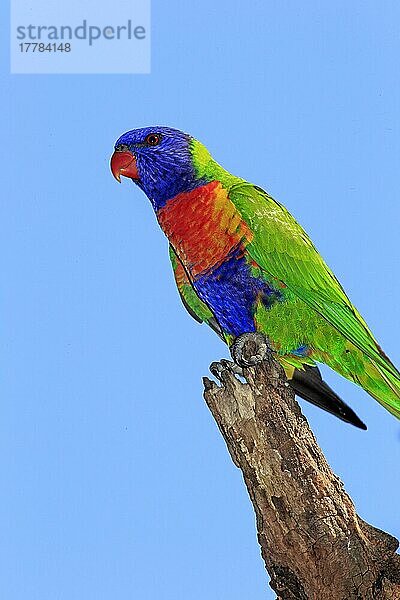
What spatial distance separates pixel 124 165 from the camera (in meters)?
3.10

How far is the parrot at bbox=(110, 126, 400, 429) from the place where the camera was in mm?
2713

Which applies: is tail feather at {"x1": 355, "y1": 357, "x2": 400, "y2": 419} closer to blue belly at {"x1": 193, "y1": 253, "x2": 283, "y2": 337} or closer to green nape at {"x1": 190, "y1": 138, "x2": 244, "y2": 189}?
blue belly at {"x1": 193, "y1": 253, "x2": 283, "y2": 337}

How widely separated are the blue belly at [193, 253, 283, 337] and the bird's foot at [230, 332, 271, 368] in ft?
0.30

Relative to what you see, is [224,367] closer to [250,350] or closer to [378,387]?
[250,350]

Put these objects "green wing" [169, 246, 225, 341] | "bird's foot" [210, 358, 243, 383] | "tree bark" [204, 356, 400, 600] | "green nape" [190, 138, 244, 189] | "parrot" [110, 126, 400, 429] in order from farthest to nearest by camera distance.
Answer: "green wing" [169, 246, 225, 341], "green nape" [190, 138, 244, 189], "parrot" [110, 126, 400, 429], "bird's foot" [210, 358, 243, 383], "tree bark" [204, 356, 400, 600]

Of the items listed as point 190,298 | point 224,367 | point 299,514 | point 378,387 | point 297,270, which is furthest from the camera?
point 190,298

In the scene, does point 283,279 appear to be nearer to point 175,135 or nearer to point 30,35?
point 175,135

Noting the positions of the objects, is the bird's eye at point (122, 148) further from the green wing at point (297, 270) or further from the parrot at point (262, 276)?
the green wing at point (297, 270)

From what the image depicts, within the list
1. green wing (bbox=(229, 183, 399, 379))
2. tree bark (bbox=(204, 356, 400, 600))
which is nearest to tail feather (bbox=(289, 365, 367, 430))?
green wing (bbox=(229, 183, 399, 379))

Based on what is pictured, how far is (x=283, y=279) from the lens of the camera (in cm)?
272

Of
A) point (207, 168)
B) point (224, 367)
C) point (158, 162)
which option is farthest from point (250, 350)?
point (158, 162)

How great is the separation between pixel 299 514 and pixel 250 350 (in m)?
0.72

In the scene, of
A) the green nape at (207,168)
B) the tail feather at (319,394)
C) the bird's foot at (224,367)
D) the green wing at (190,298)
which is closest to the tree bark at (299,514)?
the bird's foot at (224,367)

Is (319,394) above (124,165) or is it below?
below
